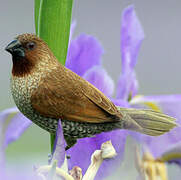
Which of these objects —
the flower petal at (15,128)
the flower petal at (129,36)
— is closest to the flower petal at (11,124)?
the flower petal at (15,128)

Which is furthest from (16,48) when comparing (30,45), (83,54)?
(83,54)

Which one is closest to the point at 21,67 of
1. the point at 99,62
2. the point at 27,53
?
the point at 27,53

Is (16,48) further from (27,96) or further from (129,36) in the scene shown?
(129,36)

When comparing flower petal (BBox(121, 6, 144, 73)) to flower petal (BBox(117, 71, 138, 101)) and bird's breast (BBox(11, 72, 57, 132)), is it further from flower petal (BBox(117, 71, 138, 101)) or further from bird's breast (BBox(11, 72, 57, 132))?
bird's breast (BBox(11, 72, 57, 132))

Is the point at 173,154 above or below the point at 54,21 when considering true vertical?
below

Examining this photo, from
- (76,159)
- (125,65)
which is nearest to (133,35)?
(125,65)

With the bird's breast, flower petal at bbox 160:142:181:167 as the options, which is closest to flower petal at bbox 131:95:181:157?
flower petal at bbox 160:142:181:167

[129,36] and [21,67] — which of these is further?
[129,36]

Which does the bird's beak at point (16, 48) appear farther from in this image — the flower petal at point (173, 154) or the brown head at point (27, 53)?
the flower petal at point (173, 154)
